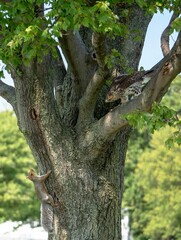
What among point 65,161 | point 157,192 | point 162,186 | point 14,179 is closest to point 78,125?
point 65,161

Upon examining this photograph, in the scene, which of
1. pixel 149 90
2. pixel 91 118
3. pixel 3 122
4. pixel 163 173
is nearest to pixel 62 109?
pixel 91 118

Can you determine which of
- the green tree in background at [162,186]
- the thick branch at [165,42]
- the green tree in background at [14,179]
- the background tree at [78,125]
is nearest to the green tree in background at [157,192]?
the green tree in background at [162,186]

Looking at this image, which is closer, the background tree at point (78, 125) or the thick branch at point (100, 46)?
the thick branch at point (100, 46)

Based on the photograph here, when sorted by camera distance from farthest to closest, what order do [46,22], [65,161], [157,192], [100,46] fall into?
[157,192] < [65,161] < [100,46] < [46,22]

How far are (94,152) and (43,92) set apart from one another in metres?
0.89

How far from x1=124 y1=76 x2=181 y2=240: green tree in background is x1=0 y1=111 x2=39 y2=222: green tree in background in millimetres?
5998

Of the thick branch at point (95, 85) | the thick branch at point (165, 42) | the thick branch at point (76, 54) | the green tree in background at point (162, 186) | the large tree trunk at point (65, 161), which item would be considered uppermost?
the green tree in background at point (162, 186)

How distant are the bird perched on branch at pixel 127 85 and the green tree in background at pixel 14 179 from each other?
27694 millimetres

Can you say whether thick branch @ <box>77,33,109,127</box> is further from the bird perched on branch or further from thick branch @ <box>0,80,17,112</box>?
thick branch @ <box>0,80,17,112</box>

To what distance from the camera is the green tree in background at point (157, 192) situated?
1299 inches

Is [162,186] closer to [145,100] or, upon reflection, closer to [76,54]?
[76,54]

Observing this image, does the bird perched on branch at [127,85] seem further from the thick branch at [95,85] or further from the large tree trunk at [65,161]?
the large tree trunk at [65,161]

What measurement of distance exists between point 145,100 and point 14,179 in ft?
95.5

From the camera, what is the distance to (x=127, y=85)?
23.1 feet
